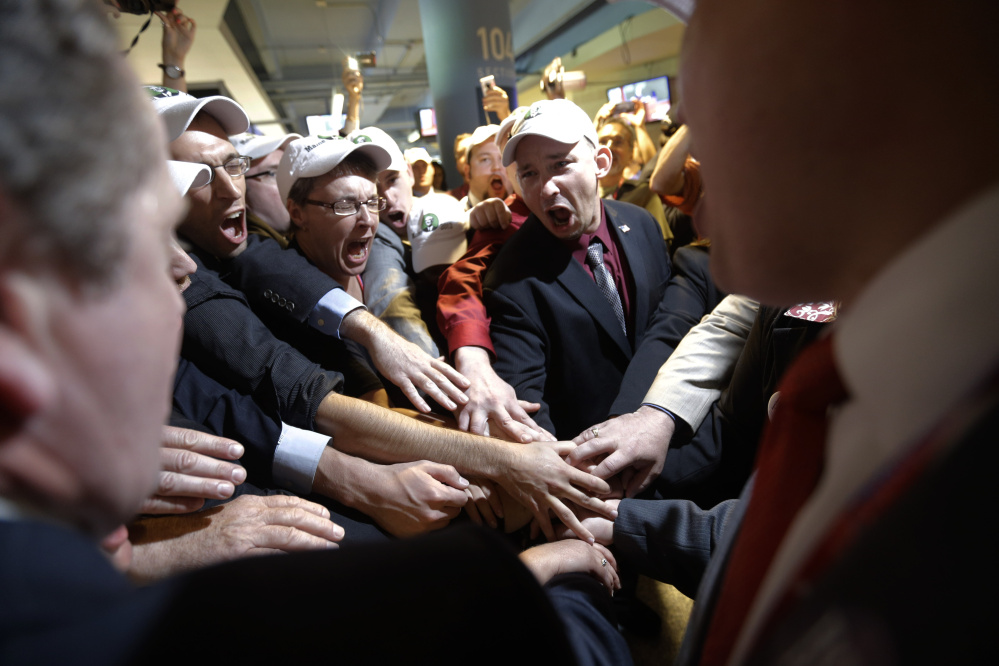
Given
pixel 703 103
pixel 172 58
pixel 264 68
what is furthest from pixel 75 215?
pixel 264 68

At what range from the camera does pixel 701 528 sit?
1171 mm

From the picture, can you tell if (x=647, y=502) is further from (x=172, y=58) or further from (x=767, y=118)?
(x=172, y=58)

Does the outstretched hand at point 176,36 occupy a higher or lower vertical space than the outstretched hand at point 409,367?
higher

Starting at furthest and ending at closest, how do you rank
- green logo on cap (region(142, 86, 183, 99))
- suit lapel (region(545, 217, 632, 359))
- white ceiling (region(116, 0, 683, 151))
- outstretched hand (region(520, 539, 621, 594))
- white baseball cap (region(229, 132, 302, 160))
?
white ceiling (region(116, 0, 683, 151)) < white baseball cap (region(229, 132, 302, 160)) < suit lapel (region(545, 217, 632, 359)) < green logo on cap (region(142, 86, 183, 99)) < outstretched hand (region(520, 539, 621, 594))

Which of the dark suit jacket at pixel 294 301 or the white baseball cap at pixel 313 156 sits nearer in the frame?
the dark suit jacket at pixel 294 301

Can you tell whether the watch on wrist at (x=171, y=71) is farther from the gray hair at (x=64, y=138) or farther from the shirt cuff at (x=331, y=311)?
the gray hair at (x=64, y=138)

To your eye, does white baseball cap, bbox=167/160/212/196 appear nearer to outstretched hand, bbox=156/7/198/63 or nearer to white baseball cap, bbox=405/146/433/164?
outstretched hand, bbox=156/7/198/63

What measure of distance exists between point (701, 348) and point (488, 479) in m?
0.84

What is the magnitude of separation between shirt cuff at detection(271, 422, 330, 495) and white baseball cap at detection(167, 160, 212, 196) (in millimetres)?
772

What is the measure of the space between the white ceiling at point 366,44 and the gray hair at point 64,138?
7.02 meters

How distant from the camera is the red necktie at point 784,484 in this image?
19.0 inches

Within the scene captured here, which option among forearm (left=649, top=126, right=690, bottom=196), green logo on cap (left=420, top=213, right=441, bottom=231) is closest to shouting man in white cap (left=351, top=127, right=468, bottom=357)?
green logo on cap (left=420, top=213, right=441, bottom=231)

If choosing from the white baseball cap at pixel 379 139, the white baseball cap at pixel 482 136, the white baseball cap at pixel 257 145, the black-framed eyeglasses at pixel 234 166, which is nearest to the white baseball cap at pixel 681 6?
the black-framed eyeglasses at pixel 234 166

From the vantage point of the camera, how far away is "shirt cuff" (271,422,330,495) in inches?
56.7
